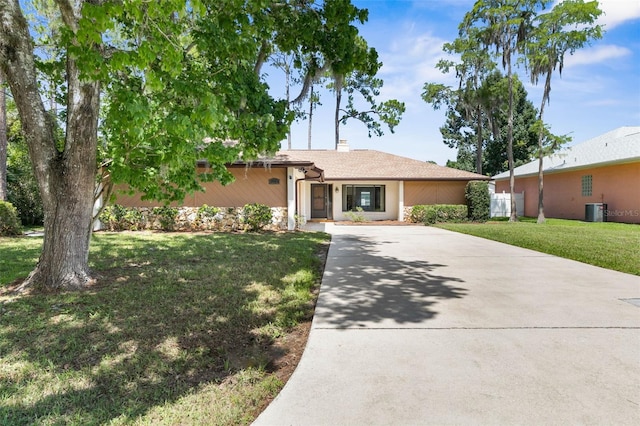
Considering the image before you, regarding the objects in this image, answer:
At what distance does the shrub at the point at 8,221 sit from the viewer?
37.6ft

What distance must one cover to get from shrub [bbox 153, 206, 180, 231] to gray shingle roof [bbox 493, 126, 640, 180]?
19.7 meters

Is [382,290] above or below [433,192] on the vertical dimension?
below

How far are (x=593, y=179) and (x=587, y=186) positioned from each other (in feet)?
1.89

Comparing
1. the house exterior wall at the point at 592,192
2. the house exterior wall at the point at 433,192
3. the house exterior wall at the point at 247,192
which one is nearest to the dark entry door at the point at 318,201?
the house exterior wall at the point at 433,192

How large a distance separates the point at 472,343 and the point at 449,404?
1127 mm

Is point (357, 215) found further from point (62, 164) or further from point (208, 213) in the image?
point (62, 164)

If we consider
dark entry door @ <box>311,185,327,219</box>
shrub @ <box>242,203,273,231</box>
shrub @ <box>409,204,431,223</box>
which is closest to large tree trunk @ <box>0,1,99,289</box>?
shrub @ <box>242,203,273,231</box>

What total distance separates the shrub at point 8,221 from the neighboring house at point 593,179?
24.1 meters

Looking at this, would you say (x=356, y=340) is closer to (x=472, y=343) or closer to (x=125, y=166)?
(x=472, y=343)

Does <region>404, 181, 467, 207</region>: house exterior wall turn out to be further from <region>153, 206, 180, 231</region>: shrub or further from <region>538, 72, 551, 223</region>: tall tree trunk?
<region>153, 206, 180, 231</region>: shrub

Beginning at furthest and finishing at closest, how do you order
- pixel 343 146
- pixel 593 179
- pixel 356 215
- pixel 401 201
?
1. pixel 343 146
2. pixel 401 201
3. pixel 593 179
4. pixel 356 215

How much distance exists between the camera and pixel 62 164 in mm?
5223

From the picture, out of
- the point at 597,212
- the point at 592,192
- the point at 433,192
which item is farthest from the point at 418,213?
the point at 592,192

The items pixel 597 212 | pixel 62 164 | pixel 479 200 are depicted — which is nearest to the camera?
pixel 62 164
